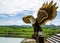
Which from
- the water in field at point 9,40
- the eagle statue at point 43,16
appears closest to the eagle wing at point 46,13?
the eagle statue at point 43,16

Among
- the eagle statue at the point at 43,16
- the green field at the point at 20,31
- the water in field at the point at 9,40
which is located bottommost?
the water in field at the point at 9,40

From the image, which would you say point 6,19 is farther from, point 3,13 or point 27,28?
point 27,28

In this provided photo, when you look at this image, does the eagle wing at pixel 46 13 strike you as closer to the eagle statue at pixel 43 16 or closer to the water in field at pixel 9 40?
the eagle statue at pixel 43 16

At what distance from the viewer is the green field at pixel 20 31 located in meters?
1.67

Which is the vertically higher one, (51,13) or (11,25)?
(51,13)

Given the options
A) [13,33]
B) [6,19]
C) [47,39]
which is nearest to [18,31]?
[13,33]

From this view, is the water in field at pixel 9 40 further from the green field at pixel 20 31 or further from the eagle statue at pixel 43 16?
the eagle statue at pixel 43 16

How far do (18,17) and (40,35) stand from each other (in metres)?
0.30

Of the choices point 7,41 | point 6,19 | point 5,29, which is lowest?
point 7,41

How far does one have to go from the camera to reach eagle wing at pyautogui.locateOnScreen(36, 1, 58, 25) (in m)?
1.66

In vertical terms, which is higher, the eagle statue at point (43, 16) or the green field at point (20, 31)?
the eagle statue at point (43, 16)

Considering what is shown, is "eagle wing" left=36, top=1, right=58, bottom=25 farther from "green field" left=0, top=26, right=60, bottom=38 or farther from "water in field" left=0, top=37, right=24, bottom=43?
"water in field" left=0, top=37, right=24, bottom=43

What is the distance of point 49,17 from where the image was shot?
1659 mm

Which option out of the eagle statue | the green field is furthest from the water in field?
the eagle statue
